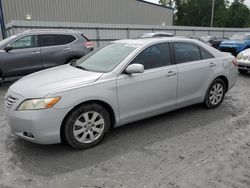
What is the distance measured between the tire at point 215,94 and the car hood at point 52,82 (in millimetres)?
2542

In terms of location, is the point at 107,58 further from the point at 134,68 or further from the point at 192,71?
the point at 192,71

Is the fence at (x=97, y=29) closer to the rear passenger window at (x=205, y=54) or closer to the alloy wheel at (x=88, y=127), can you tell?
the rear passenger window at (x=205, y=54)

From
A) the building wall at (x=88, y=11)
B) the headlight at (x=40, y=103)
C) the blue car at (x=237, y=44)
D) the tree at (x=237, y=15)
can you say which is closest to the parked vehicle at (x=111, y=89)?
the headlight at (x=40, y=103)

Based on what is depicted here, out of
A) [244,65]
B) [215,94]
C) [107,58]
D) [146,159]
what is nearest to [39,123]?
[146,159]

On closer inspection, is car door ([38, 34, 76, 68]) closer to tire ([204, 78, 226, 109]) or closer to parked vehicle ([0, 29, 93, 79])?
parked vehicle ([0, 29, 93, 79])

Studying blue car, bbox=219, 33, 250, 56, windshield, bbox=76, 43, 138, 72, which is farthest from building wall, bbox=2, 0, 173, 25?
windshield, bbox=76, 43, 138, 72

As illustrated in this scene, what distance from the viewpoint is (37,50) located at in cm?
785

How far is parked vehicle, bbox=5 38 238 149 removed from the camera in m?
3.17

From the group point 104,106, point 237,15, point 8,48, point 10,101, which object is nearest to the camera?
point 10,101

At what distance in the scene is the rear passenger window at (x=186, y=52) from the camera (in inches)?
174

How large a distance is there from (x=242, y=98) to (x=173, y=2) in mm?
59567

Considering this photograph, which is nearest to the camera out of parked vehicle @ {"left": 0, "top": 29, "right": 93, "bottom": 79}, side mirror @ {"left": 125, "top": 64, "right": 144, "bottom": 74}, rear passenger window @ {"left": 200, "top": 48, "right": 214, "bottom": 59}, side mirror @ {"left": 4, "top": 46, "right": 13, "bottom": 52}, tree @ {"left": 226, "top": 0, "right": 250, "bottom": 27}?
side mirror @ {"left": 125, "top": 64, "right": 144, "bottom": 74}

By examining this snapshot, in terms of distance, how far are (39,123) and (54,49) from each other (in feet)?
18.2

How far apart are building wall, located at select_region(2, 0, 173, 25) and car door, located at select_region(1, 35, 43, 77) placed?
1241cm
